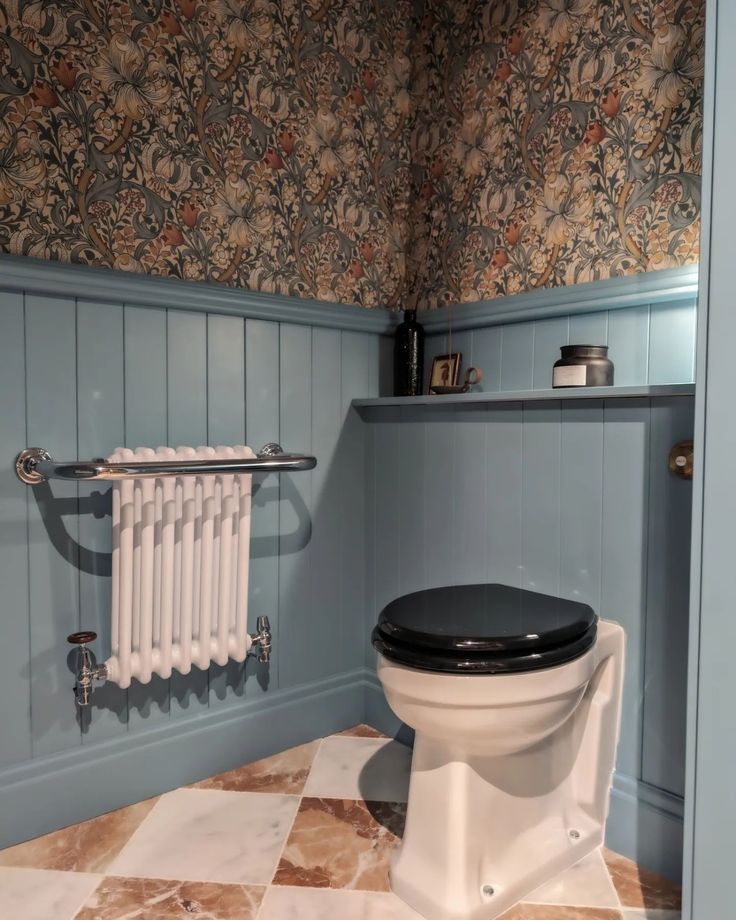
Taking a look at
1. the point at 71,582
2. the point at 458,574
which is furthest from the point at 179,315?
the point at 458,574

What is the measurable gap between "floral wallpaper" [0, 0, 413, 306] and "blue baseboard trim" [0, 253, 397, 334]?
49 mm

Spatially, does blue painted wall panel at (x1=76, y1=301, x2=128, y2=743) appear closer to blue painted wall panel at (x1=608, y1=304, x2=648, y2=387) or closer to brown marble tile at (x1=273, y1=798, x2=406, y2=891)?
brown marble tile at (x1=273, y1=798, x2=406, y2=891)

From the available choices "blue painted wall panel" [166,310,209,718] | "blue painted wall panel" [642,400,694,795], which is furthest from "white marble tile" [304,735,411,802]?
"blue painted wall panel" [642,400,694,795]

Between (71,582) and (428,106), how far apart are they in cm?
158

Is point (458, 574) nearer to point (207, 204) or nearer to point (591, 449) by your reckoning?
point (591, 449)

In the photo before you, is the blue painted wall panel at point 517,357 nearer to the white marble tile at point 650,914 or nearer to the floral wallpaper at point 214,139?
the floral wallpaper at point 214,139

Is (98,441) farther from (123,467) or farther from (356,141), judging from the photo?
(356,141)

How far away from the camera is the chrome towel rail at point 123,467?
1390 millimetres

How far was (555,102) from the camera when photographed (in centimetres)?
174

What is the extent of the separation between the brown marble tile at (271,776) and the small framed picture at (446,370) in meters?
1.02

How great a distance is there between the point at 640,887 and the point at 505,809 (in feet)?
0.94

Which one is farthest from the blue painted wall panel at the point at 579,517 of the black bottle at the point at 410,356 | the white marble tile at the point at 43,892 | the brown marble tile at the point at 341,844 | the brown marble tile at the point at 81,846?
the white marble tile at the point at 43,892

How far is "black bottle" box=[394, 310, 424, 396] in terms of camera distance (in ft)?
6.77

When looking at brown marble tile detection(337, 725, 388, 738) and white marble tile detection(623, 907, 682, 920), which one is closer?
white marble tile detection(623, 907, 682, 920)
